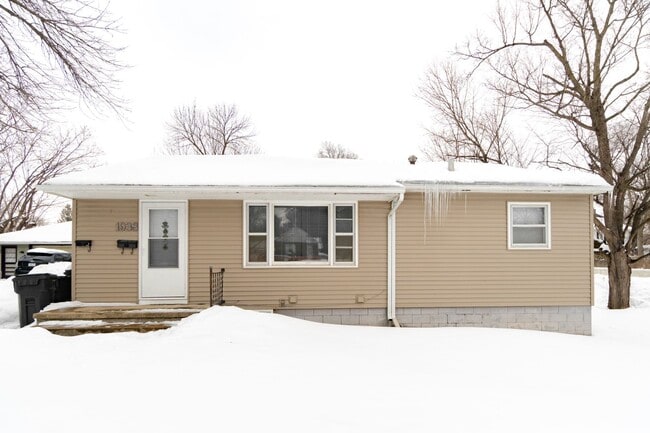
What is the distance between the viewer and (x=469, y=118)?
652 inches

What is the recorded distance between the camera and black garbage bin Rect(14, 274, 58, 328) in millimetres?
6793

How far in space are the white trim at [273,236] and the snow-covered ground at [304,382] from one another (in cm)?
146

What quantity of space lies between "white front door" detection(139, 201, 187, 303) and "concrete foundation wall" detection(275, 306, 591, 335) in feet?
6.35

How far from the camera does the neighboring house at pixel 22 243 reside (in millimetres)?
19500

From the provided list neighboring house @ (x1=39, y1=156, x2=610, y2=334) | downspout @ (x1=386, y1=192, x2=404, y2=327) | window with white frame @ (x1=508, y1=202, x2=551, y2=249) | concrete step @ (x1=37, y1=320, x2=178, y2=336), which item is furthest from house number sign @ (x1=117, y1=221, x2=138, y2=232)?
window with white frame @ (x1=508, y1=202, x2=551, y2=249)

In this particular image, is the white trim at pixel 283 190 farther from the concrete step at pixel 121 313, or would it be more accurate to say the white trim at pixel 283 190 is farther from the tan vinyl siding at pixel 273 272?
the concrete step at pixel 121 313

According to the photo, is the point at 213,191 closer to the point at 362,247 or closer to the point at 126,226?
the point at 126,226

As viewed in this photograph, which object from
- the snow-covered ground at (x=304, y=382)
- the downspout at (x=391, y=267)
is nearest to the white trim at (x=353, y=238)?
the downspout at (x=391, y=267)

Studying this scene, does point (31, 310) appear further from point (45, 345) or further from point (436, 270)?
point (436, 270)

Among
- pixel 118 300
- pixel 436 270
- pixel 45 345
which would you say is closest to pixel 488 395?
pixel 436 270

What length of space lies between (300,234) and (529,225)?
4.36m

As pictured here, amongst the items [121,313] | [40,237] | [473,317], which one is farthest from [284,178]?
[40,237]

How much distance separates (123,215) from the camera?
23.4 feet

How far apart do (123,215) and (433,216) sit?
18.6ft
